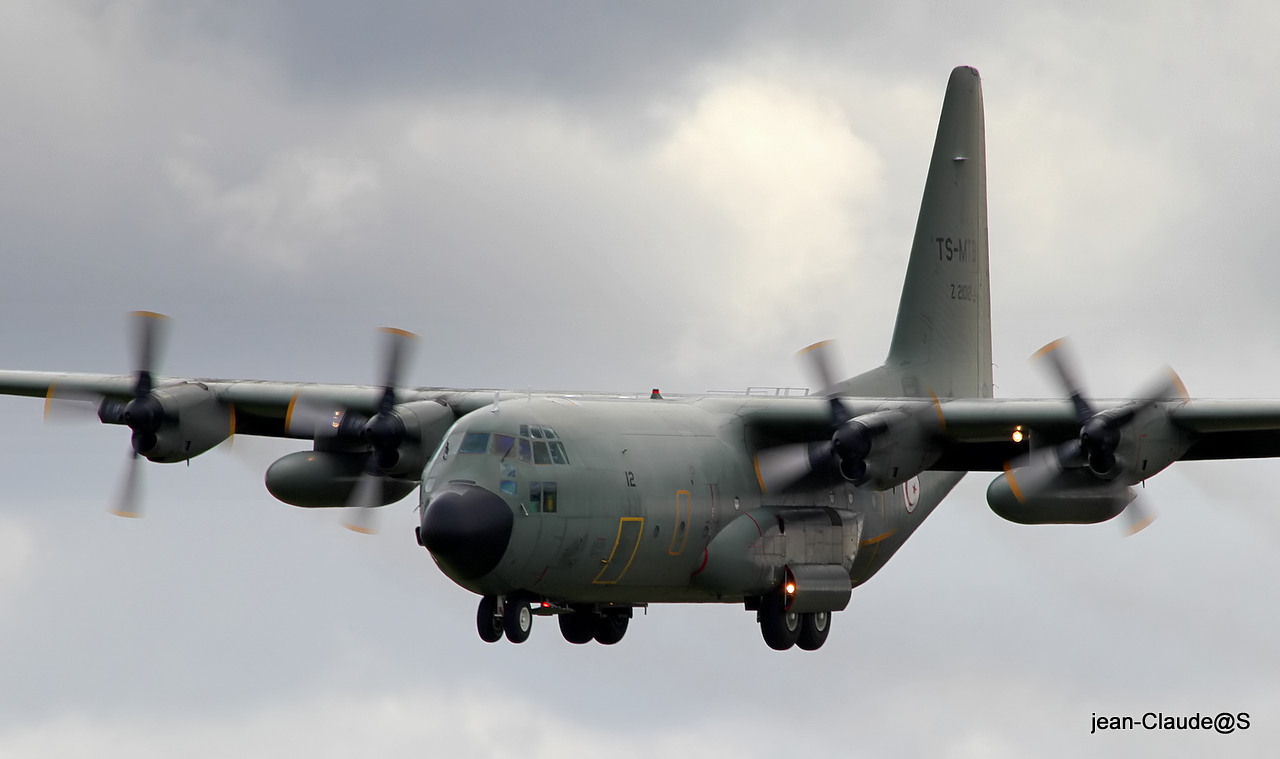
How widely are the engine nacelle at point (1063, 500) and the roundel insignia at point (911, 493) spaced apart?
166 inches

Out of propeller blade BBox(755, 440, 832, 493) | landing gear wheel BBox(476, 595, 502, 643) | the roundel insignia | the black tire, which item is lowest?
landing gear wheel BBox(476, 595, 502, 643)

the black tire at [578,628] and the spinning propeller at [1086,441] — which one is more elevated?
the spinning propeller at [1086,441]

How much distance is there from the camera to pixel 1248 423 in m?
23.5

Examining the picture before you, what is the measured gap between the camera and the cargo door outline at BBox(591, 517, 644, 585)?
22844 mm

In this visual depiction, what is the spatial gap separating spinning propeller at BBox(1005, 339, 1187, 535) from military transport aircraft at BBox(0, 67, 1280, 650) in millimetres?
28

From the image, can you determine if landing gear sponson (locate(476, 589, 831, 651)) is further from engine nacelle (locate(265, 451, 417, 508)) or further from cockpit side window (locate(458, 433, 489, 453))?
engine nacelle (locate(265, 451, 417, 508))

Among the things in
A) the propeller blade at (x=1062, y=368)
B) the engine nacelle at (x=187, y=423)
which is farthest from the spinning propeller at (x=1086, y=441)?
the engine nacelle at (x=187, y=423)

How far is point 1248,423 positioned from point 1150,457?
144 centimetres

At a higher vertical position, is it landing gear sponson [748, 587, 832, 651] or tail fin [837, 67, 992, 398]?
tail fin [837, 67, 992, 398]

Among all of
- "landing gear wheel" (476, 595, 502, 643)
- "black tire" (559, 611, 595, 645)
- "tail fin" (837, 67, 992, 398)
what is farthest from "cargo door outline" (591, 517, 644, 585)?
"tail fin" (837, 67, 992, 398)

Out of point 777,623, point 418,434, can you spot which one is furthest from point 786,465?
point 418,434

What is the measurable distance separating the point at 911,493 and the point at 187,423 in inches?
454

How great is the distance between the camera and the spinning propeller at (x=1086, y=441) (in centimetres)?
2305

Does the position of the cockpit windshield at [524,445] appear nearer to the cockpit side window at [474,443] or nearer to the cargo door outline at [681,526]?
the cockpit side window at [474,443]
